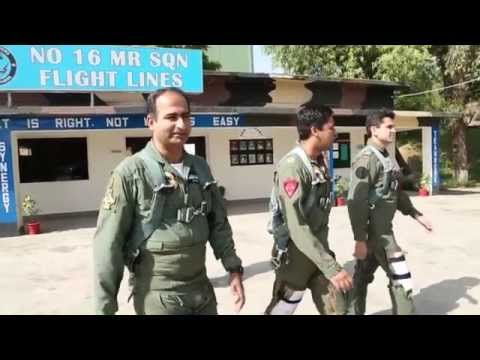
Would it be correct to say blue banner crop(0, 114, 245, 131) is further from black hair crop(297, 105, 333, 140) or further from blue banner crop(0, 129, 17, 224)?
black hair crop(297, 105, 333, 140)

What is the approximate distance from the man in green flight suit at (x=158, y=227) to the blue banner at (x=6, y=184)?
8.63 metres

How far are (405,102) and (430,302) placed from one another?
18.5m

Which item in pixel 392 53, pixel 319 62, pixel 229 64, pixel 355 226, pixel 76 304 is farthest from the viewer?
pixel 229 64

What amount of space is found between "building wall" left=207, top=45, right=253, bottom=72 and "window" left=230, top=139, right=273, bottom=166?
16.7 metres

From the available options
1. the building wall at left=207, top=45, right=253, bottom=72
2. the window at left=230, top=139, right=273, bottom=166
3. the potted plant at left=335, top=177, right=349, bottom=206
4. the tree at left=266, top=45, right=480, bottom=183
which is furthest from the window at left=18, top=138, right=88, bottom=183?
the building wall at left=207, top=45, right=253, bottom=72

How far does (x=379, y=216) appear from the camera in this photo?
11.6ft

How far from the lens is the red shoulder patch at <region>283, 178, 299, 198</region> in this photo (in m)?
2.70

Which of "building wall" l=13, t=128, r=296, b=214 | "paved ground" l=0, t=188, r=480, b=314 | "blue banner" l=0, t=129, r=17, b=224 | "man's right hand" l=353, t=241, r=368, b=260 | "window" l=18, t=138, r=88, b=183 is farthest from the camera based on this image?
"building wall" l=13, t=128, r=296, b=214

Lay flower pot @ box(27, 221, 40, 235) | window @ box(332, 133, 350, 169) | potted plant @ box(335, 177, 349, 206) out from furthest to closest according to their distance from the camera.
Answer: window @ box(332, 133, 350, 169) → potted plant @ box(335, 177, 349, 206) → flower pot @ box(27, 221, 40, 235)

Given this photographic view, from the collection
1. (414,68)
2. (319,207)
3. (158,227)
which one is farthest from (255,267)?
(414,68)

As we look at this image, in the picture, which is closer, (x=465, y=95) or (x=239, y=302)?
(x=239, y=302)

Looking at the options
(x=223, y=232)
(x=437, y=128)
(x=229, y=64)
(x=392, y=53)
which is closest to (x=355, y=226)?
(x=223, y=232)

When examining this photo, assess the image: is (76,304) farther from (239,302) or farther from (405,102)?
(405,102)

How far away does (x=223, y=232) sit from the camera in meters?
2.41
